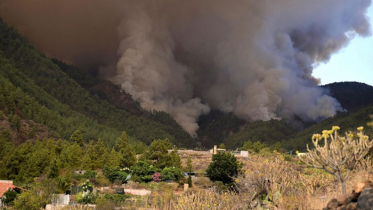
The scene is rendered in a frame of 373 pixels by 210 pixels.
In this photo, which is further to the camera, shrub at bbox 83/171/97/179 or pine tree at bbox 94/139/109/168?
pine tree at bbox 94/139/109/168

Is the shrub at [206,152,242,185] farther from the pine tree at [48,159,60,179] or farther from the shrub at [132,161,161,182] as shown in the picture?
the pine tree at [48,159,60,179]

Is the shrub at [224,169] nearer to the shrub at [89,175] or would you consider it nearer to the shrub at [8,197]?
the shrub at [89,175]

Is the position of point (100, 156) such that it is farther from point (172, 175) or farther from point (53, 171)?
point (53, 171)

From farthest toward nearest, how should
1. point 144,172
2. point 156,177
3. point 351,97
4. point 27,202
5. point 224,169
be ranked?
1. point 351,97
2. point 144,172
3. point 156,177
4. point 224,169
5. point 27,202

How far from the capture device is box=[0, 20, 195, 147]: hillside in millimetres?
98494

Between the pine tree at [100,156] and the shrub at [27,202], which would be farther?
the pine tree at [100,156]

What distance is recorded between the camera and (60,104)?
4862 inches

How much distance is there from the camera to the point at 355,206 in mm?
12945

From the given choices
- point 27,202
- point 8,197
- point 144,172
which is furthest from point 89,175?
point 27,202

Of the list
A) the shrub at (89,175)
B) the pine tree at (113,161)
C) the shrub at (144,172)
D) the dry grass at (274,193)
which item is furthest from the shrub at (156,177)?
the dry grass at (274,193)

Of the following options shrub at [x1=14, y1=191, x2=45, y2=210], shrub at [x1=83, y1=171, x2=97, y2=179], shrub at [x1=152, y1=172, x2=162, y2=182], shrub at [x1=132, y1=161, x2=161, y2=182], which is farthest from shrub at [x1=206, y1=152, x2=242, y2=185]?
shrub at [x1=14, y1=191, x2=45, y2=210]

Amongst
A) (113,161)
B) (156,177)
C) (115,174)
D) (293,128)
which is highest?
(293,128)

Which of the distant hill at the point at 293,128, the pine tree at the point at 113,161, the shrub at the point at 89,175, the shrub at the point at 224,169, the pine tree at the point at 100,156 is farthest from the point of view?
the distant hill at the point at 293,128

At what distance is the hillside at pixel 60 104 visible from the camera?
98494 mm
